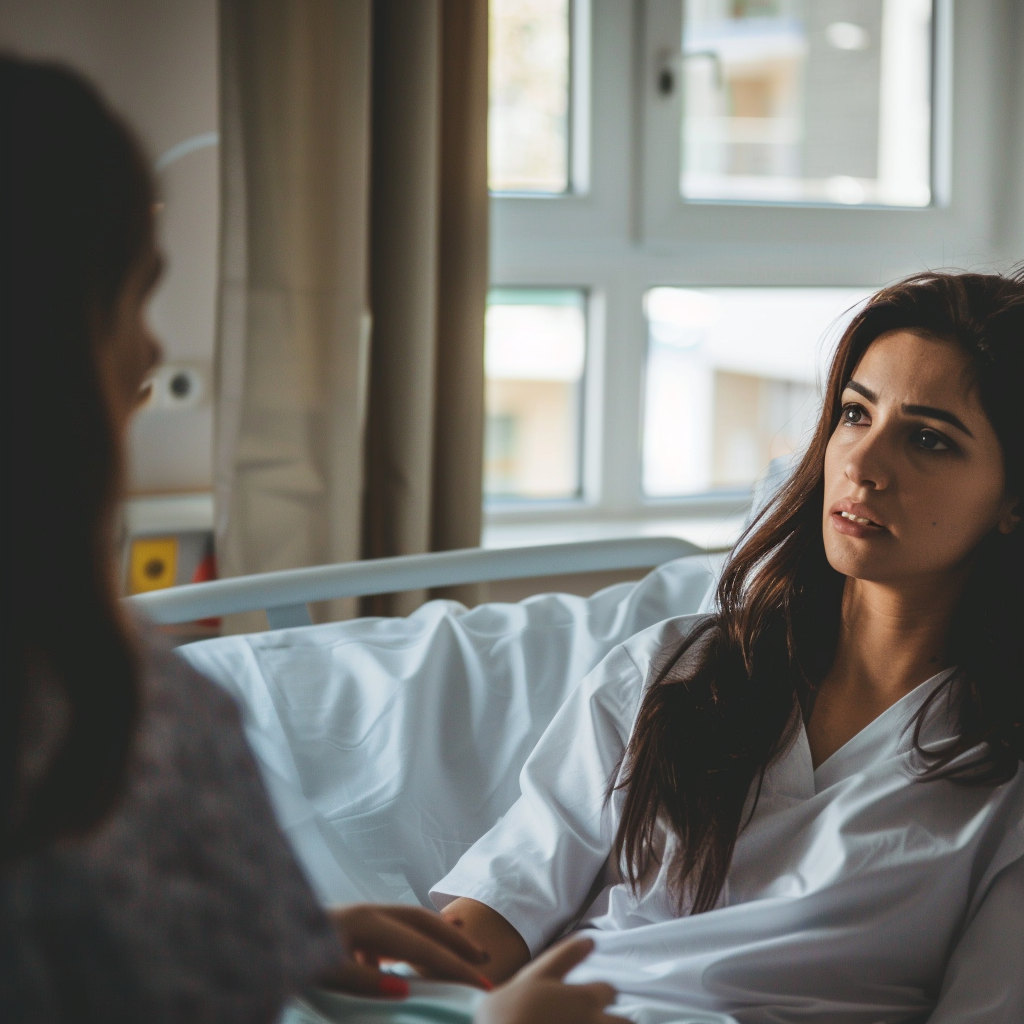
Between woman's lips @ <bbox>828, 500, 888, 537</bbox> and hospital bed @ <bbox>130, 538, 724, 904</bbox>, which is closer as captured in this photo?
woman's lips @ <bbox>828, 500, 888, 537</bbox>

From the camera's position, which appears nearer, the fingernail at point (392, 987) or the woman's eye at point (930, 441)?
the fingernail at point (392, 987)

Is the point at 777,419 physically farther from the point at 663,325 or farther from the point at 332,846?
the point at 332,846

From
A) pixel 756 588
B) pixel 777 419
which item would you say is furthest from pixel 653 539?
pixel 777 419

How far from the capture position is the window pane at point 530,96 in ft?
8.55

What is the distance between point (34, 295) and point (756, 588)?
3.47 feet

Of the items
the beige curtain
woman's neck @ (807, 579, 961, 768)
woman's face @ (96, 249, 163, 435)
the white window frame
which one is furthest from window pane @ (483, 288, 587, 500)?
woman's face @ (96, 249, 163, 435)

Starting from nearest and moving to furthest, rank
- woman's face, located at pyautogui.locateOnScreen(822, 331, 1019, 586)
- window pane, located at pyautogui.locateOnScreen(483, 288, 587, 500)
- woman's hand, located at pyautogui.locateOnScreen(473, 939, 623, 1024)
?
woman's hand, located at pyautogui.locateOnScreen(473, 939, 623, 1024) < woman's face, located at pyautogui.locateOnScreen(822, 331, 1019, 586) < window pane, located at pyautogui.locateOnScreen(483, 288, 587, 500)

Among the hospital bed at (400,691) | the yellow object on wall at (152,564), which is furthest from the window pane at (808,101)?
the yellow object on wall at (152,564)

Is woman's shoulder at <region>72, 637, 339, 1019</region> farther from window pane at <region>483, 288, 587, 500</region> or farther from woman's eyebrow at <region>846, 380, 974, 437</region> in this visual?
window pane at <region>483, 288, 587, 500</region>

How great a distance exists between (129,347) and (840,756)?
3.07ft

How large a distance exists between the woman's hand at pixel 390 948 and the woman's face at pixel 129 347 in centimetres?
43

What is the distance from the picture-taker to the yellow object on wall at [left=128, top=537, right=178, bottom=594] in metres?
2.07

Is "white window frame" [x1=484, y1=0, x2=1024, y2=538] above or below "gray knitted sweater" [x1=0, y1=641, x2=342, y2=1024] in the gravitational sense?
above

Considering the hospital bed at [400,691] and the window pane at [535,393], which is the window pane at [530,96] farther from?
the hospital bed at [400,691]
